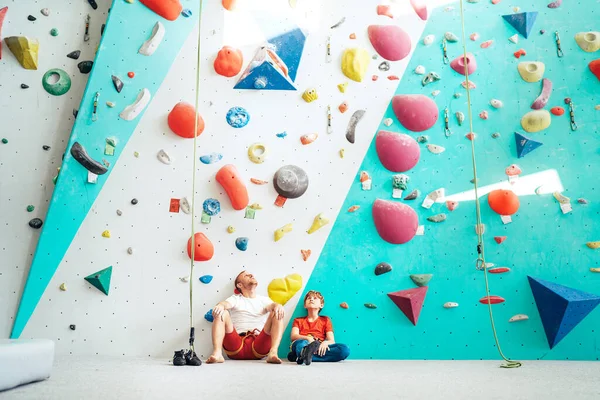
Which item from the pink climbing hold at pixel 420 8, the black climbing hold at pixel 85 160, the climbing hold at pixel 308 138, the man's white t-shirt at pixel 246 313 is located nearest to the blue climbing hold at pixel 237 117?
the climbing hold at pixel 308 138

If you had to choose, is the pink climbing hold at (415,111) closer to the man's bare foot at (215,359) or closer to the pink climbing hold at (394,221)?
the pink climbing hold at (394,221)

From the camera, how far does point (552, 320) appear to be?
308cm

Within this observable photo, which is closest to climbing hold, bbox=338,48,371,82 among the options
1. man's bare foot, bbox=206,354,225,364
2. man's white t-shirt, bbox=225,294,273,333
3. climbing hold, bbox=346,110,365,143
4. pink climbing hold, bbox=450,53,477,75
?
climbing hold, bbox=346,110,365,143

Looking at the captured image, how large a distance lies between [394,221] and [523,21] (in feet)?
5.41

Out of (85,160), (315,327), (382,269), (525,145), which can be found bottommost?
(315,327)

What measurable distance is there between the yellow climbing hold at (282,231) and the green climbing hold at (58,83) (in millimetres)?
1571

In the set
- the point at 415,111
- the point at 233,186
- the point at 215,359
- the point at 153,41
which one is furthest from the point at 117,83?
the point at 415,111

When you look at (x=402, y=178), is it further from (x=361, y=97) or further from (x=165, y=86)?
(x=165, y=86)

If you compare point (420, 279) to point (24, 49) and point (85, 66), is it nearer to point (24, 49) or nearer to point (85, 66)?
point (85, 66)

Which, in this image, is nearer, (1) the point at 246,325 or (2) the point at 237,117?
(1) the point at 246,325

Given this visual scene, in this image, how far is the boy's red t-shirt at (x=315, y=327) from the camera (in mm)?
2963

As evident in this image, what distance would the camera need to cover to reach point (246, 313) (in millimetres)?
2936

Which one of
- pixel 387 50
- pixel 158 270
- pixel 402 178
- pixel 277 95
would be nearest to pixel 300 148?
pixel 277 95

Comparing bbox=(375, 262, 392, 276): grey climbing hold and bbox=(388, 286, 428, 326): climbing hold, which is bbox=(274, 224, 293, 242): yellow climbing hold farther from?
bbox=(388, 286, 428, 326): climbing hold
